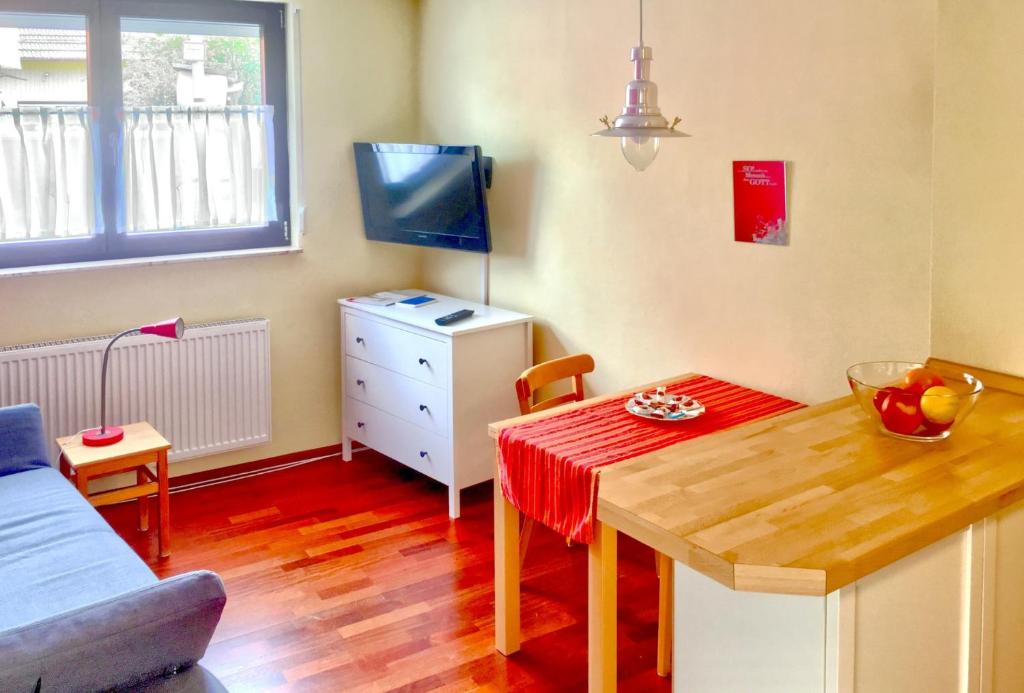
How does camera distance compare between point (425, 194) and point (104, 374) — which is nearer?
point (104, 374)

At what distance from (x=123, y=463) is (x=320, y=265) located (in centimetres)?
149

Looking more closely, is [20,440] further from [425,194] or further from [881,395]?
[881,395]

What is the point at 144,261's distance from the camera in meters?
4.43

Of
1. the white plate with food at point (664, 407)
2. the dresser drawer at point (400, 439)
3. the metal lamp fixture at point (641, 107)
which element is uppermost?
the metal lamp fixture at point (641, 107)

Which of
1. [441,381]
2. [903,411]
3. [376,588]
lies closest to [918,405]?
[903,411]

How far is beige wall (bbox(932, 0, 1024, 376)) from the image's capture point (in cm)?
257

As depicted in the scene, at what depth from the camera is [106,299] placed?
4.39m

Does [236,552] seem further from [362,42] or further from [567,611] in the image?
[362,42]

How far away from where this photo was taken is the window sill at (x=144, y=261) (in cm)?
418

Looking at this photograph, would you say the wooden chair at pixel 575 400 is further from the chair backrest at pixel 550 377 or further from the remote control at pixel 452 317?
the remote control at pixel 452 317

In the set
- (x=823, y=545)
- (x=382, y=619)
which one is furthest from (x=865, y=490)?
(x=382, y=619)

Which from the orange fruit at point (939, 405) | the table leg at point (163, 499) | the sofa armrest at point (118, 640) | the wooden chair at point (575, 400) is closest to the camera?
the sofa armrest at point (118, 640)

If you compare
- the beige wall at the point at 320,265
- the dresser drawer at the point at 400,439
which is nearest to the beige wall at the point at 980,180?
the dresser drawer at the point at 400,439

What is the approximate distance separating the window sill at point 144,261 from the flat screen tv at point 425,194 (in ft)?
1.48
